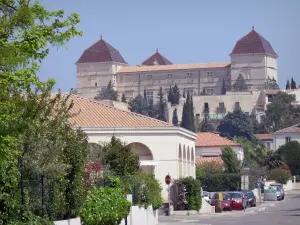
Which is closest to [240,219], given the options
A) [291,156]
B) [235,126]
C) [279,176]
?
[279,176]

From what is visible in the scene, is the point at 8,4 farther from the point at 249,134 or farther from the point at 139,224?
the point at 249,134

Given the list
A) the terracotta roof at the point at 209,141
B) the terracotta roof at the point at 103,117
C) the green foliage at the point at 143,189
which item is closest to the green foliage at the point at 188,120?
the terracotta roof at the point at 209,141

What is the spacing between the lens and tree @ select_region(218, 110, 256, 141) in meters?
192

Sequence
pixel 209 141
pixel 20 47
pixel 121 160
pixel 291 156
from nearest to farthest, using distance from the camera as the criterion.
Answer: pixel 20 47
pixel 121 160
pixel 209 141
pixel 291 156

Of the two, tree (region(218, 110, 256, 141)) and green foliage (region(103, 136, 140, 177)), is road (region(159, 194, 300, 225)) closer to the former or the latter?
green foliage (region(103, 136, 140, 177))

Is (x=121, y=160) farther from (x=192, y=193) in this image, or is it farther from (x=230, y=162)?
(x=230, y=162)

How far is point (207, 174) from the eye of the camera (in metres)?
82.2

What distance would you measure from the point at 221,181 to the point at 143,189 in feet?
153

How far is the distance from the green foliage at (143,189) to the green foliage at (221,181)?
42752 mm

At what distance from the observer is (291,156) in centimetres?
13212

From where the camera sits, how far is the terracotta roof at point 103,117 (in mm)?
54188

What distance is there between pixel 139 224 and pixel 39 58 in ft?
58.0

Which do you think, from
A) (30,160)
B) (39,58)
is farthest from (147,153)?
(39,58)

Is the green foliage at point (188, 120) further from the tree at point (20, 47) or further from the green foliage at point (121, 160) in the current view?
the tree at point (20, 47)
